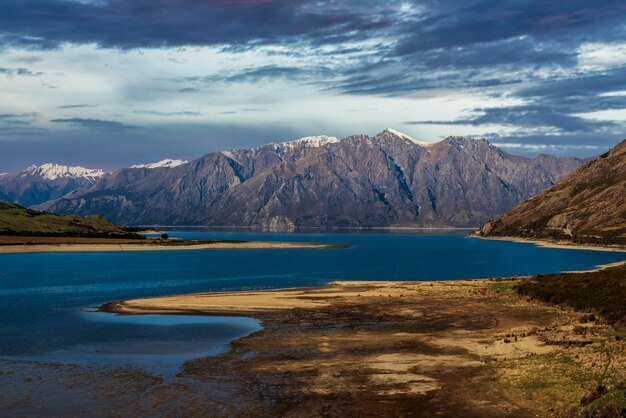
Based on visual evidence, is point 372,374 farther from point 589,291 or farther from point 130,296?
point 130,296

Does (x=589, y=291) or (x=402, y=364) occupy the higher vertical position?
(x=589, y=291)

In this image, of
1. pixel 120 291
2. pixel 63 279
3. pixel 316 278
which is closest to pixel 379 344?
pixel 120 291

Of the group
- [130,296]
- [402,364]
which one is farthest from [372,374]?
[130,296]

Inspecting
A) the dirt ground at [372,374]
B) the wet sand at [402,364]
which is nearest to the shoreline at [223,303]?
the wet sand at [402,364]

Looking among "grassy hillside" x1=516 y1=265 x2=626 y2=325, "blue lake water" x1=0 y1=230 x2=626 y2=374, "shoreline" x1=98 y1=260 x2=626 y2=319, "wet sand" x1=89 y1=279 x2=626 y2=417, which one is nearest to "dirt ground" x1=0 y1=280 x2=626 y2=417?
"wet sand" x1=89 y1=279 x2=626 y2=417

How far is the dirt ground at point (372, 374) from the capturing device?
35562 mm

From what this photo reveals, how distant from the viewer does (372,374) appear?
4309cm

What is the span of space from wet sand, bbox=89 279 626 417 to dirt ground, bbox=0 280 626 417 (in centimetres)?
8

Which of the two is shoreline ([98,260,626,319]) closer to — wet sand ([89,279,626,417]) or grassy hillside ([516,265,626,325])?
wet sand ([89,279,626,417])

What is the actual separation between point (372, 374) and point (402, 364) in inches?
154

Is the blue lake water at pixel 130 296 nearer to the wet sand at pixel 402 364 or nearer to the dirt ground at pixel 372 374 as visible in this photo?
the dirt ground at pixel 372 374

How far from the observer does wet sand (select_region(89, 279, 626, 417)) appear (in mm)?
35844

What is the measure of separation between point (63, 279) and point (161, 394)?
103241 mm

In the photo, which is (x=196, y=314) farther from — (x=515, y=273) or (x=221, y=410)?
(x=515, y=273)
